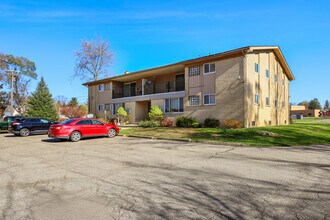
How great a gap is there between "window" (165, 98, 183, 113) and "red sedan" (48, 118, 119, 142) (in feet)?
32.3

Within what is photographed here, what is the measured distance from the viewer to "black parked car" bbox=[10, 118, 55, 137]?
1991 cm

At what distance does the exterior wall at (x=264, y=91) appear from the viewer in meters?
19.5

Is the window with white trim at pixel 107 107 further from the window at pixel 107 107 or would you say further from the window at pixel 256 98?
the window at pixel 256 98

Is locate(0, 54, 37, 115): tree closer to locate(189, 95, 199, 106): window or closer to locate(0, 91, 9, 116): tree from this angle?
locate(0, 91, 9, 116): tree

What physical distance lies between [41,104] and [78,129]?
28590 millimetres

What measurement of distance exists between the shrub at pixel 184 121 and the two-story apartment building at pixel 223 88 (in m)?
0.81

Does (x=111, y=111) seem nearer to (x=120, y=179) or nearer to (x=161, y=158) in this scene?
(x=161, y=158)

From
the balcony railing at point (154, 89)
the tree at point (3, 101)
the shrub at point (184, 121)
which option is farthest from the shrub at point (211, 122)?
the tree at point (3, 101)

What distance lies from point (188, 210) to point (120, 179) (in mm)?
2557

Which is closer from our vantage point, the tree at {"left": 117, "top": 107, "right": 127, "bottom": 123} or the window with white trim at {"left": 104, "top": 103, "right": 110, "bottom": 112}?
the tree at {"left": 117, "top": 107, "right": 127, "bottom": 123}

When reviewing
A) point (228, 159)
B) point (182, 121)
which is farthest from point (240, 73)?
point (228, 159)

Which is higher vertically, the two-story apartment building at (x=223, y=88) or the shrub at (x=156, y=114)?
the two-story apartment building at (x=223, y=88)

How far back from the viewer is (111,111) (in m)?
33.0

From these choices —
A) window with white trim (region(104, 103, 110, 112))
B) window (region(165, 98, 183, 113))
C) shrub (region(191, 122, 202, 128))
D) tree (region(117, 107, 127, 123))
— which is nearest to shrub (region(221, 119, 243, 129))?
shrub (region(191, 122, 202, 128))
